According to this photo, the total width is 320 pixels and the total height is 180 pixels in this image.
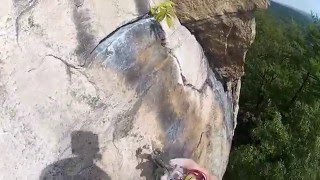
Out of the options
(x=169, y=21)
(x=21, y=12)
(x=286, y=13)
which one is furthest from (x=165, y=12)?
(x=286, y=13)

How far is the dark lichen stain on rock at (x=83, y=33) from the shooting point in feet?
6.99

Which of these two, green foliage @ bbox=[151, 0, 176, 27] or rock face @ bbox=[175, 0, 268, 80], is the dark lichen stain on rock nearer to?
green foliage @ bbox=[151, 0, 176, 27]

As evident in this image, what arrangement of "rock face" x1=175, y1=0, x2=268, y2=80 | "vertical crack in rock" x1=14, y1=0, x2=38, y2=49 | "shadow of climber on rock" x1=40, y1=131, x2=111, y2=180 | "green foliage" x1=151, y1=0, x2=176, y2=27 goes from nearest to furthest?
"vertical crack in rock" x1=14, y1=0, x2=38, y2=49
"shadow of climber on rock" x1=40, y1=131, x2=111, y2=180
"green foliage" x1=151, y1=0, x2=176, y2=27
"rock face" x1=175, y1=0, x2=268, y2=80

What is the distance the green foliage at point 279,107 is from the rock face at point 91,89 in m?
1.30

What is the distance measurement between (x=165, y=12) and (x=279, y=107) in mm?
2193

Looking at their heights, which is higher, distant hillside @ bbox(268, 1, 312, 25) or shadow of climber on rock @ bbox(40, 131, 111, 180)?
shadow of climber on rock @ bbox(40, 131, 111, 180)

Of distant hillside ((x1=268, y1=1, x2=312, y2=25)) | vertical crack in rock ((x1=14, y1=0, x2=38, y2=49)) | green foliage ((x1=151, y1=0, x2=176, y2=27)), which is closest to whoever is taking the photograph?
vertical crack in rock ((x1=14, y1=0, x2=38, y2=49))

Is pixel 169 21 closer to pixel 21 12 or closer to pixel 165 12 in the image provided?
pixel 165 12

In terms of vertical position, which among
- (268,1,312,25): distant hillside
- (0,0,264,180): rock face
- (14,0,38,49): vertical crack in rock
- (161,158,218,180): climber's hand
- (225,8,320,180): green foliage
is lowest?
(225,8,320,180): green foliage

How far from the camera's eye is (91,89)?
2186 mm

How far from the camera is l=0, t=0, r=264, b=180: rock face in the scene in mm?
1962

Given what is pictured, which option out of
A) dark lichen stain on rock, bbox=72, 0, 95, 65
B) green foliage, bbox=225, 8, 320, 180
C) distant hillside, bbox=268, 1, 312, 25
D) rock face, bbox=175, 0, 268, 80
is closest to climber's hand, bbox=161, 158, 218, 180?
dark lichen stain on rock, bbox=72, 0, 95, 65

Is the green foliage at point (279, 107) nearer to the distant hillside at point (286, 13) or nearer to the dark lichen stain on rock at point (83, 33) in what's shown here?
the distant hillside at point (286, 13)

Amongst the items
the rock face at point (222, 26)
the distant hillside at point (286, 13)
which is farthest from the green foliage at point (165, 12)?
the distant hillside at point (286, 13)
